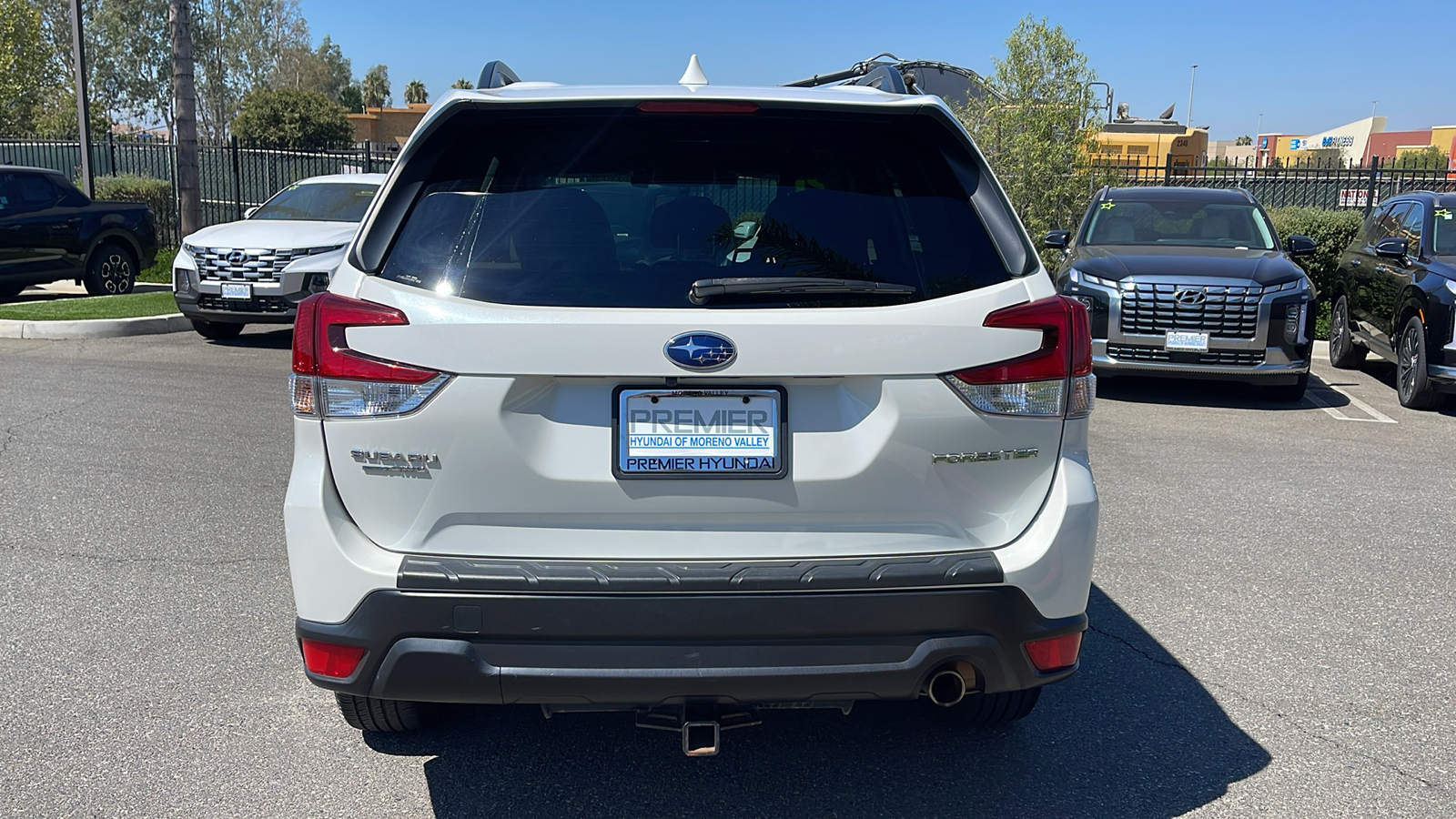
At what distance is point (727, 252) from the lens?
9.39ft

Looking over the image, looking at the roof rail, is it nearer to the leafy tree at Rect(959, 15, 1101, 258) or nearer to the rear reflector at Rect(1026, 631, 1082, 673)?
the rear reflector at Rect(1026, 631, 1082, 673)

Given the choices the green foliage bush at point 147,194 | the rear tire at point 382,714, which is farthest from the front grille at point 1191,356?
the green foliage bush at point 147,194


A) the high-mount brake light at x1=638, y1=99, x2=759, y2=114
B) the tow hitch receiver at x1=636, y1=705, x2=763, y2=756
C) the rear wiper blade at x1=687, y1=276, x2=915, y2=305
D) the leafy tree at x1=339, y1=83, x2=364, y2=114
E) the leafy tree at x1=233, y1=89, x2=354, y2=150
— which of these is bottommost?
the tow hitch receiver at x1=636, y1=705, x2=763, y2=756

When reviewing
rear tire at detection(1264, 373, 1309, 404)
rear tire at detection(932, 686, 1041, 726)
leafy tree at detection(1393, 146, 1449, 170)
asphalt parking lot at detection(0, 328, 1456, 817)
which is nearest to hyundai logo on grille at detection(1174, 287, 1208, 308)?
rear tire at detection(1264, 373, 1309, 404)

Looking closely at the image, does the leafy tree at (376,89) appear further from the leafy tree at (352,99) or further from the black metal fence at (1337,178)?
the black metal fence at (1337,178)

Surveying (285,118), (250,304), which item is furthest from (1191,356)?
(285,118)

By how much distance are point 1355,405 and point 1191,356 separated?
1757 mm

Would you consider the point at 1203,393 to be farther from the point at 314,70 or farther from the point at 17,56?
the point at 314,70

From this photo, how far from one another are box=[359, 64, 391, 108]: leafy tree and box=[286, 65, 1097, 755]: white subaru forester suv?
10581cm

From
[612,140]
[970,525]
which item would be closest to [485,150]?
[612,140]

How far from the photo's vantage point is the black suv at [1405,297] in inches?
383

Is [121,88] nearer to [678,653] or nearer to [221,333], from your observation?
[221,333]

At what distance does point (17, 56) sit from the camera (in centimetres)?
4141

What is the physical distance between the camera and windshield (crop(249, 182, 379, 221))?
13.4m
